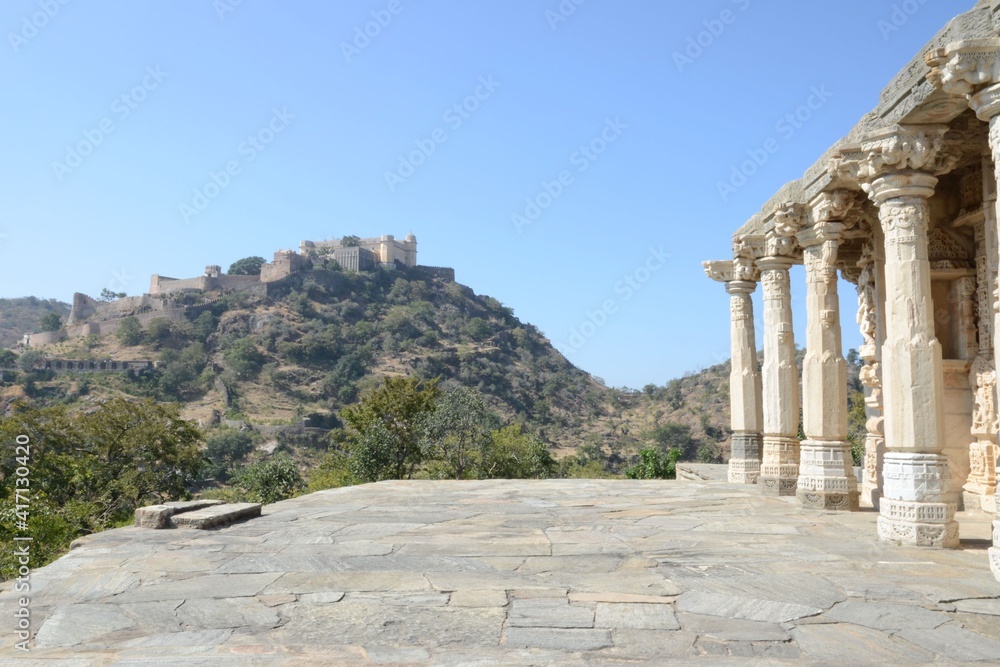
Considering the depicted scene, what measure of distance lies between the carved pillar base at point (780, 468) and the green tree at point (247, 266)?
115 meters

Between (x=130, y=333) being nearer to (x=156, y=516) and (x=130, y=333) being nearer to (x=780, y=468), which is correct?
(x=156, y=516)

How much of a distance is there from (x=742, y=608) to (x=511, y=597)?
1409 mm

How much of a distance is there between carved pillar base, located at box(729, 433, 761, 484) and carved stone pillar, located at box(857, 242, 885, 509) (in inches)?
92.3

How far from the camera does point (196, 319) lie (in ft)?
310

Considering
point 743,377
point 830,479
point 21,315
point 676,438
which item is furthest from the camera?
point 21,315

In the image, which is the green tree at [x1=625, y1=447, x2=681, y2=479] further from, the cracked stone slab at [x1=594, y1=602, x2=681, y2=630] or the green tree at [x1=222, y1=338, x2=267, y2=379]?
the green tree at [x1=222, y1=338, x2=267, y2=379]

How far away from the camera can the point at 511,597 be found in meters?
5.07

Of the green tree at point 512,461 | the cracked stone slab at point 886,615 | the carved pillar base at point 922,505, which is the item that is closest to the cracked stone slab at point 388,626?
the cracked stone slab at point 886,615

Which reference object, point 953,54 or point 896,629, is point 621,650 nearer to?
point 896,629

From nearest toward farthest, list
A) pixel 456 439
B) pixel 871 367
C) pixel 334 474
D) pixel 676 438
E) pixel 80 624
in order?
pixel 80 624, pixel 871 367, pixel 456 439, pixel 334 474, pixel 676 438

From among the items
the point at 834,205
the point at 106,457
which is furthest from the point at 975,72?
the point at 106,457

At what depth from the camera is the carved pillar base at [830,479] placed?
9.46 metres

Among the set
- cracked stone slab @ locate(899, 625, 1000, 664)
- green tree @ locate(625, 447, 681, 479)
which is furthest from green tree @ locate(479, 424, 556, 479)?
cracked stone slab @ locate(899, 625, 1000, 664)

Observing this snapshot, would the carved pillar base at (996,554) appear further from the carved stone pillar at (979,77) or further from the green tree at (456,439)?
the green tree at (456,439)
